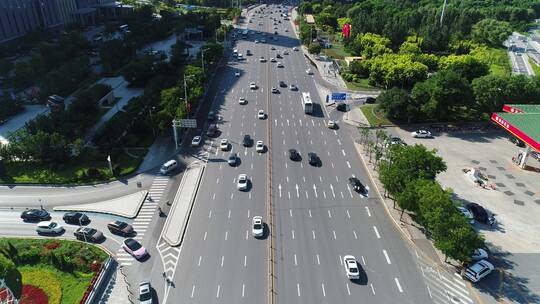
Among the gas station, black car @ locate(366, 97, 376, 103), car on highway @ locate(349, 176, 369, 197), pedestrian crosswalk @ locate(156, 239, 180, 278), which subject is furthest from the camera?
black car @ locate(366, 97, 376, 103)

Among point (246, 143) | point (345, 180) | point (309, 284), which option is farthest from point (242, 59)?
point (309, 284)

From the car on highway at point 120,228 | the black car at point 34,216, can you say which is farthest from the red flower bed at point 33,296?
the black car at point 34,216

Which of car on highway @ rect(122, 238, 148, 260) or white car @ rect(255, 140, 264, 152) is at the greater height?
white car @ rect(255, 140, 264, 152)

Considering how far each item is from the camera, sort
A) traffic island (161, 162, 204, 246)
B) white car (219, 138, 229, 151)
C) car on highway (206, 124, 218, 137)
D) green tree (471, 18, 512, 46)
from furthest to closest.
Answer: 1. green tree (471, 18, 512, 46)
2. car on highway (206, 124, 218, 137)
3. white car (219, 138, 229, 151)
4. traffic island (161, 162, 204, 246)

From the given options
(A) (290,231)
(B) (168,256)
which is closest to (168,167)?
(B) (168,256)

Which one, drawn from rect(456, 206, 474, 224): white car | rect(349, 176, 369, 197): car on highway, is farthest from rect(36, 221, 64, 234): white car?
rect(456, 206, 474, 224): white car

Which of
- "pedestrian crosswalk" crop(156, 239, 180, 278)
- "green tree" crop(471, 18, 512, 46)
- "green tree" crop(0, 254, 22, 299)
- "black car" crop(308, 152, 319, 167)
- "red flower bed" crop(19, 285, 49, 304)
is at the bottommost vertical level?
"pedestrian crosswalk" crop(156, 239, 180, 278)

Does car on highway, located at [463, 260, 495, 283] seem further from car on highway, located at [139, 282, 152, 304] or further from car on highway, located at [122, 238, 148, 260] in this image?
car on highway, located at [122, 238, 148, 260]

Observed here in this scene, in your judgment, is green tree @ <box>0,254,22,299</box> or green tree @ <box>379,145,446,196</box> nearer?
green tree @ <box>0,254,22,299</box>
